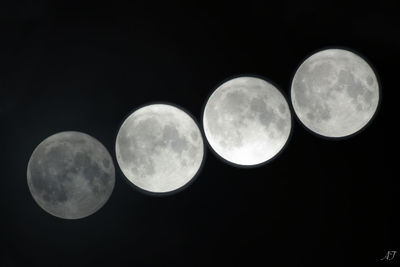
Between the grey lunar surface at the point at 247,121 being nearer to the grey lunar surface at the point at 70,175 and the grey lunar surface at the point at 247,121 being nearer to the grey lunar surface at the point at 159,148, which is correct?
the grey lunar surface at the point at 159,148

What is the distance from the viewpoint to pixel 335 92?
227 inches

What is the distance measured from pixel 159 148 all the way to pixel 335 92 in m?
2.59

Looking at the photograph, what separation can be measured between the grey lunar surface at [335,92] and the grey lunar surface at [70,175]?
9.71ft

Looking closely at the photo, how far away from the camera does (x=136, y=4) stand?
7016mm

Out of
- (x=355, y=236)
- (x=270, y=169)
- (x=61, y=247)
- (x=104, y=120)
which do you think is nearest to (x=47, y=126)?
(x=104, y=120)

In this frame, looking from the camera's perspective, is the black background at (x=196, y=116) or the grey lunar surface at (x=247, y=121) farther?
the black background at (x=196, y=116)

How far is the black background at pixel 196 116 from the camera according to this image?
676 cm
